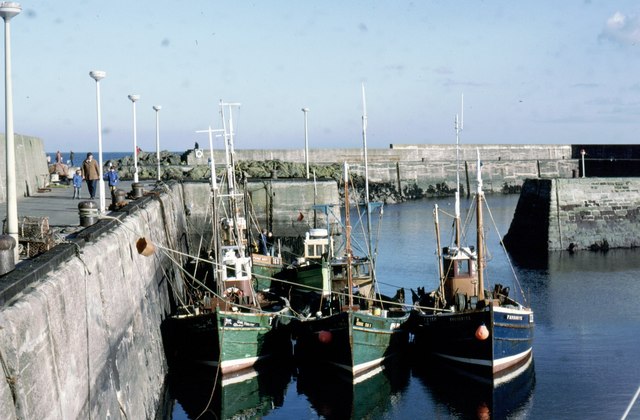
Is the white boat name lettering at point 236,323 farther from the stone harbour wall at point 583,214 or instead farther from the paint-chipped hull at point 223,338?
the stone harbour wall at point 583,214

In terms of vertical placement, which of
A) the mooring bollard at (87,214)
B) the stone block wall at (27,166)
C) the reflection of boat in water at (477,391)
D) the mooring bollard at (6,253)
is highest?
the stone block wall at (27,166)

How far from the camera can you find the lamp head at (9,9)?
12.8 meters

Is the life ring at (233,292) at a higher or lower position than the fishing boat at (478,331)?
higher

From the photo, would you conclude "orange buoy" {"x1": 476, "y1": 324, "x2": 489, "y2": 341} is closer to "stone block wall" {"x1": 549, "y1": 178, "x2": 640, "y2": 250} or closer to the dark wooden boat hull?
the dark wooden boat hull

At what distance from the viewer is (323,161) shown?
78.3 metres

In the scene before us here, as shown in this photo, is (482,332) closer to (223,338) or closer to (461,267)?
(461,267)

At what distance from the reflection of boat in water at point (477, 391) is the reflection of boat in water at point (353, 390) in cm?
70

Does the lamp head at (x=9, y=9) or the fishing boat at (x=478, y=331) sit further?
the fishing boat at (x=478, y=331)

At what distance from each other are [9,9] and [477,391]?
13501 mm

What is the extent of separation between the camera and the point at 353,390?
2106cm

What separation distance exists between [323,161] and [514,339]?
56.7 m

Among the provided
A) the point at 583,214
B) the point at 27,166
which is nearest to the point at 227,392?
the point at 27,166

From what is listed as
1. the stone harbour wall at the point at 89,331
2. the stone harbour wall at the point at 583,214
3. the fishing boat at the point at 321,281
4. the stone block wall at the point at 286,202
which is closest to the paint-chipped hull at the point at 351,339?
the fishing boat at the point at 321,281

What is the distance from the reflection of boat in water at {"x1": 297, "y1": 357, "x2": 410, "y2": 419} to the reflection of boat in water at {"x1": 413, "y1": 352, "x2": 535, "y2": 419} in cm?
70
